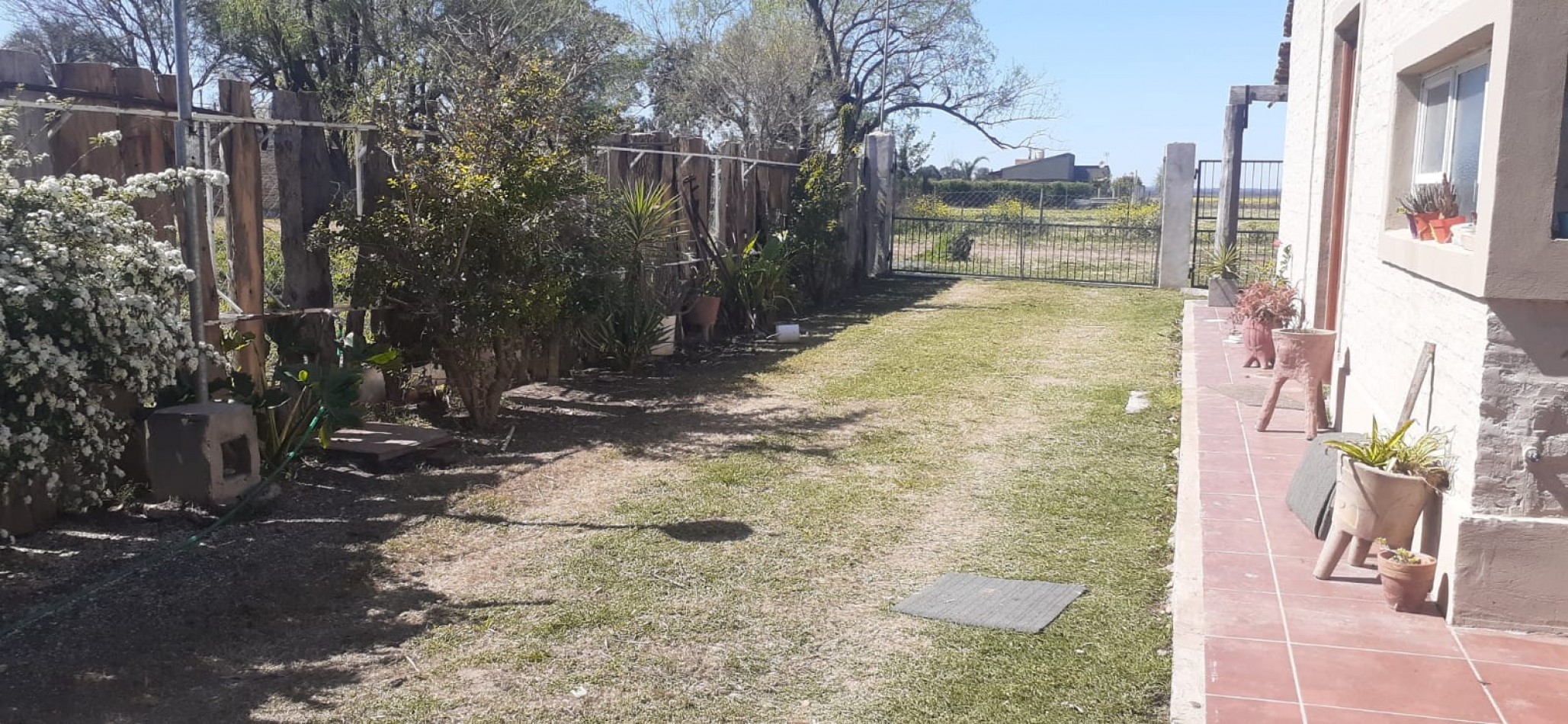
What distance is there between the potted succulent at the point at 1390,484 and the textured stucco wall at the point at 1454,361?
4.0 inches

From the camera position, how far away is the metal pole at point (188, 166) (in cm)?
560

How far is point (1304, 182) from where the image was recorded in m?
10.0

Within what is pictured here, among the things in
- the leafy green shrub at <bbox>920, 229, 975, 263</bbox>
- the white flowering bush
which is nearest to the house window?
the white flowering bush

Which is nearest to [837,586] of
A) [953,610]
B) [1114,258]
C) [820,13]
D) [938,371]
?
[953,610]

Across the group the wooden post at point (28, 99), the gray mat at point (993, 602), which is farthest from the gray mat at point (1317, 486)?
the wooden post at point (28, 99)

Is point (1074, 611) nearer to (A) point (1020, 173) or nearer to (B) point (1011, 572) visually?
(B) point (1011, 572)

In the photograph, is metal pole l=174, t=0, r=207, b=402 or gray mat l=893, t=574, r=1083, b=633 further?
metal pole l=174, t=0, r=207, b=402

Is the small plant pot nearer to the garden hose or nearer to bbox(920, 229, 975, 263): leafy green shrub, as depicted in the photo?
bbox(920, 229, 975, 263): leafy green shrub

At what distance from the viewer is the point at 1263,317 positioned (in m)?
9.48

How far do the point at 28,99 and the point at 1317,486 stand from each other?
5.92 metres

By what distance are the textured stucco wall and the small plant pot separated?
595 cm

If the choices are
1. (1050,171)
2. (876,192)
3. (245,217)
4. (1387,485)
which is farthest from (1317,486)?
(1050,171)

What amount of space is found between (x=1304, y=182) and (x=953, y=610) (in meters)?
6.91

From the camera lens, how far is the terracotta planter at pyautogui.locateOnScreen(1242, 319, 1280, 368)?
9.48 m
